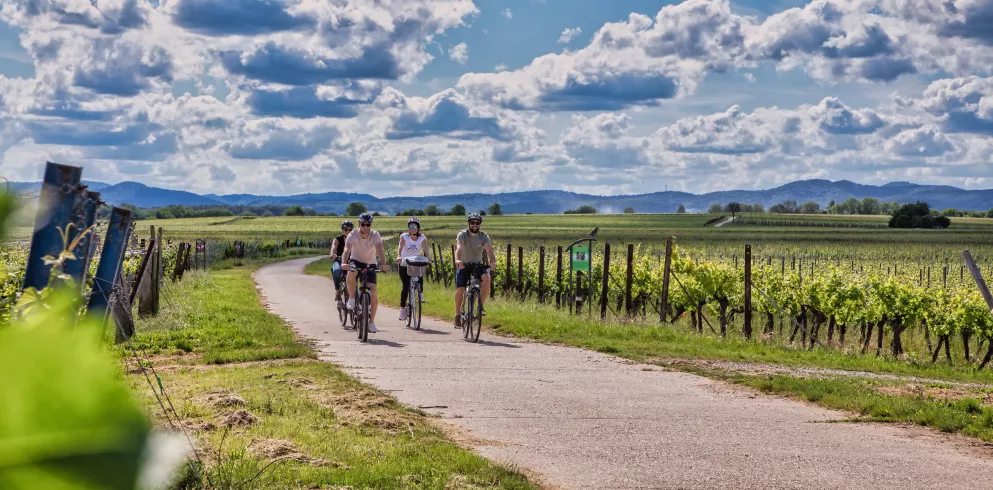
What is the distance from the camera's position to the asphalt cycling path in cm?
730

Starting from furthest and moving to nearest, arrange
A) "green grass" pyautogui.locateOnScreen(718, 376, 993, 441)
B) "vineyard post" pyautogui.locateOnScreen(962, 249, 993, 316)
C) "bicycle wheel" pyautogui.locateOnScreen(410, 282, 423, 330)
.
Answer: "bicycle wheel" pyautogui.locateOnScreen(410, 282, 423, 330), "vineyard post" pyautogui.locateOnScreen(962, 249, 993, 316), "green grass" pyautogui.locateOnScreen(718, 376, 993, 441)

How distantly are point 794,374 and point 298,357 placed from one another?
612 centimetres

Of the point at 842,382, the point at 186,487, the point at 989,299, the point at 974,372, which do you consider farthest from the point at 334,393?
the point at 974,372

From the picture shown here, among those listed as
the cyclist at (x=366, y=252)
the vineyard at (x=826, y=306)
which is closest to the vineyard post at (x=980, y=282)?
the vineyard at (x=826, y=306)

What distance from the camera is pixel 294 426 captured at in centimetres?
807

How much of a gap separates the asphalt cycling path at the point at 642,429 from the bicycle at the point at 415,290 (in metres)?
2.45

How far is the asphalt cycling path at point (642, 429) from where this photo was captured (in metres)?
7.30

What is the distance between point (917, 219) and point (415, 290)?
130591mm

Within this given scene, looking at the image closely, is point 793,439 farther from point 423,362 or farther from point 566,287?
point 566,287

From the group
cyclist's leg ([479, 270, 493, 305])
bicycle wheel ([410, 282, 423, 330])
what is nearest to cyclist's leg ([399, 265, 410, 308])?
bicycle wheel ([410, 282, 423, 330])

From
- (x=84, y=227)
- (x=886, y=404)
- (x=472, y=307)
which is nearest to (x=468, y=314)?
(x=472, y=307)

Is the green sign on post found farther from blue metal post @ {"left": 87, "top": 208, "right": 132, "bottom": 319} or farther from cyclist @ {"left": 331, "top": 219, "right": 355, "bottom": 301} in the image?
blue metal post @ {"left": 87, "top": 208, "right": 132, "bottom": 319}

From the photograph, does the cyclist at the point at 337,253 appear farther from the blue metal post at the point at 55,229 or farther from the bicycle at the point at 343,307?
the blue metal post at the point at 55,229

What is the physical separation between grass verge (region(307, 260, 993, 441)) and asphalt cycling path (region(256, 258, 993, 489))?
33 cm
